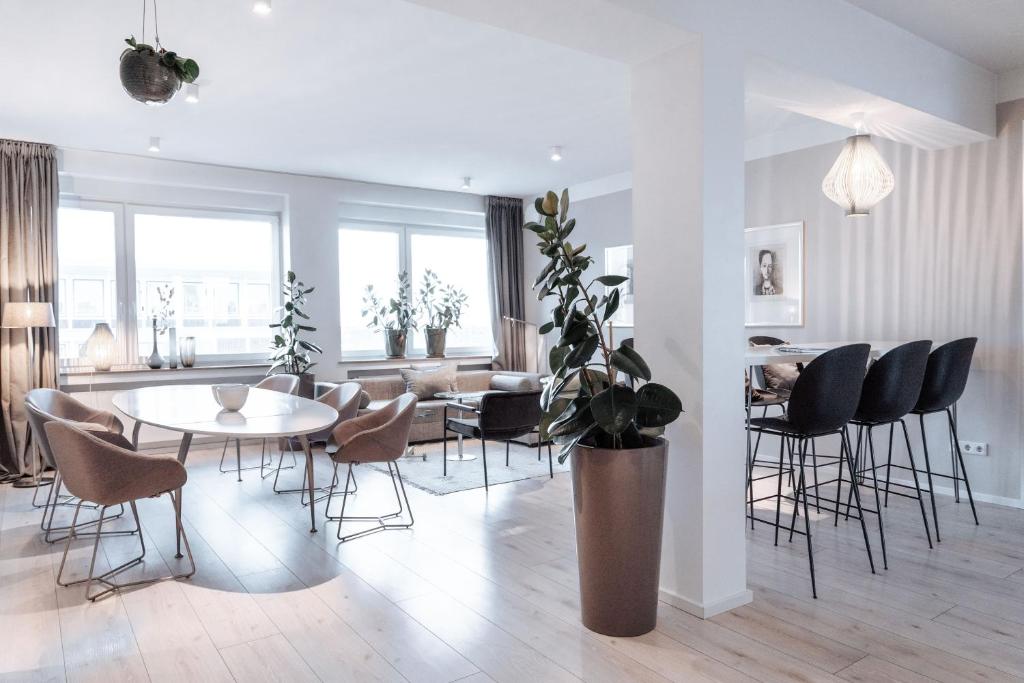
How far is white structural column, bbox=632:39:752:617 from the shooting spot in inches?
103

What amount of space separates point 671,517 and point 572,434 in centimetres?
63

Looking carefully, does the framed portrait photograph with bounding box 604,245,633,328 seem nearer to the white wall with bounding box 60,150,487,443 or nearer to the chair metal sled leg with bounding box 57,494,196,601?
the white wall with bounding box 60,150,487,443

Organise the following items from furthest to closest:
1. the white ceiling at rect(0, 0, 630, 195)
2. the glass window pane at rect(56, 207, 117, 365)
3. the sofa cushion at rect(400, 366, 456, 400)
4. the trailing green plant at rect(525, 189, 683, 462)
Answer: the sofa cushion at rect(400, 366, 456, 400) < the glass window pane at rect(56, 207, 117, 365) < the white ceiling at rect(0, 0, 630, 195) < the trailing green plant at rect(525, 189, 683, 462)

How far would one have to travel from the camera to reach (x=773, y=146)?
5355mm


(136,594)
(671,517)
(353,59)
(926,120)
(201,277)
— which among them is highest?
(353,59)

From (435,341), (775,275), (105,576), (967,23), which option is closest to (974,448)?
(775,275)

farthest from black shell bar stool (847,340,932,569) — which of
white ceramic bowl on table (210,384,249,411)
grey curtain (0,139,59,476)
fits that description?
grey curtain (0,139,59,476)

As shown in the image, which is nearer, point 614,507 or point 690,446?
point 614,507

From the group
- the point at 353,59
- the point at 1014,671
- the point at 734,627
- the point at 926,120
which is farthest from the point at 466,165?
the point at 1014,671

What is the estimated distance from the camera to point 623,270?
7023 millimetres

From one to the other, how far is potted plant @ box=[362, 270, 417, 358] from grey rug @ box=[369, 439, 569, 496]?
1.48m

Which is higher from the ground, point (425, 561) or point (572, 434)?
point (572, 434)

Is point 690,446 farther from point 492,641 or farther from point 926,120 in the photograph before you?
point 926,120

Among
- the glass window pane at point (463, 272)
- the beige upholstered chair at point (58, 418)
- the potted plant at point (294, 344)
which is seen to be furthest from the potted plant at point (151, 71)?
the glass window pane at point (463, 272)
